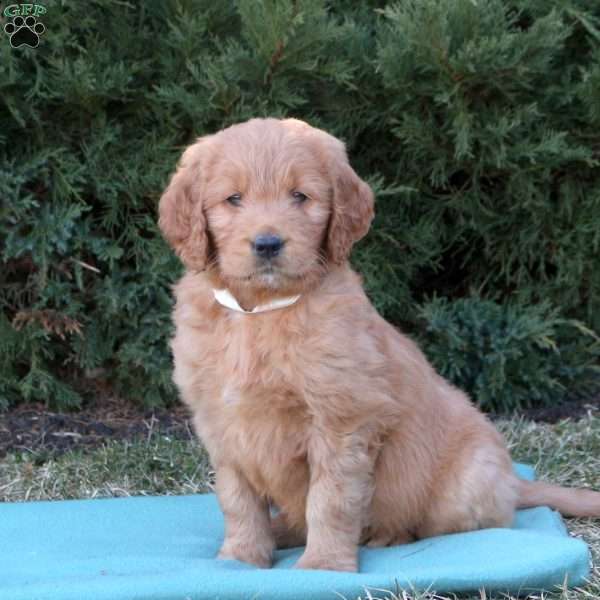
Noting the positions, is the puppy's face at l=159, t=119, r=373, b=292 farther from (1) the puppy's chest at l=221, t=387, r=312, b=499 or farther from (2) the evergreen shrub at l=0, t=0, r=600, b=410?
(2) the evergreen shrub at l=0, t=0, r=600, b=410

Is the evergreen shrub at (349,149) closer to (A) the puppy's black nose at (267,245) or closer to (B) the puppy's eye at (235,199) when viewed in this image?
(B) the puppy's eye at (235,199)

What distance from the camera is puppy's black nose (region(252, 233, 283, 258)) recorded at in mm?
3432

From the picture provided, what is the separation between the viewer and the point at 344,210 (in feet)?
12.3

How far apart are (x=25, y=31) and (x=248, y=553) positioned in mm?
3394

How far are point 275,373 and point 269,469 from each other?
1.23ft

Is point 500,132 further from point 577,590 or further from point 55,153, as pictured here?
point 577,590

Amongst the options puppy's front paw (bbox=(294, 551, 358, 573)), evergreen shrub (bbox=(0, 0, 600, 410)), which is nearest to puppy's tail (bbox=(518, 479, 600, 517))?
puppy's front paw (bbox=(294, 551, 358, 573))

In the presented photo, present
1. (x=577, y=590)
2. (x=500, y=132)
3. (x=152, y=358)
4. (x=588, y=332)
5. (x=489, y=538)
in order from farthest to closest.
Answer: (x=588, y=332) → (x=152, y=358) → (x=500, y=132) → (x=489, y=538) → (x=577, y=590)

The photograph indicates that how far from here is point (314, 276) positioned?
3705mm

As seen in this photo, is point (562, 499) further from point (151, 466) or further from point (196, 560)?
point (151, 466)

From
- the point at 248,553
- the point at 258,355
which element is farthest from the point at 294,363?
the point at 248,553

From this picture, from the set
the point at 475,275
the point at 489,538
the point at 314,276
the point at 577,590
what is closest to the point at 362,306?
the point at 314,276

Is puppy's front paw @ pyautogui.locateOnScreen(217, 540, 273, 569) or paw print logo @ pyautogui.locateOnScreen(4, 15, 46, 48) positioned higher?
paw print logo @ pyautogui.locateOnScreen(4, 15, 46, 48)

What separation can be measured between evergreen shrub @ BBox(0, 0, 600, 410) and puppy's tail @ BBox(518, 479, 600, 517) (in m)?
1.81
